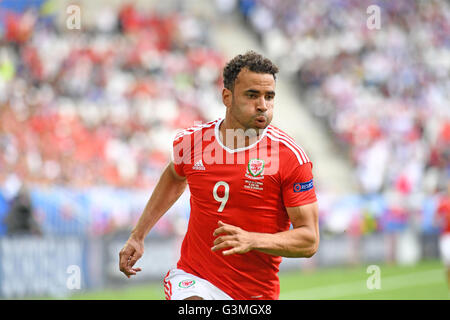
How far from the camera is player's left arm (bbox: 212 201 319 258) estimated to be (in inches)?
175

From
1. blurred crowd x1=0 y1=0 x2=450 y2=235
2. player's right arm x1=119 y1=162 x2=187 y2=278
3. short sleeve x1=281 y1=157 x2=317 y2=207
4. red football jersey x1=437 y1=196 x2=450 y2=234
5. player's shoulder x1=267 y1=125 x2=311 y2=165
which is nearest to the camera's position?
short sleeve x1=281 y1=157 x2=317 y2=207

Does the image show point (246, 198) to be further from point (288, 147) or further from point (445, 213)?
point (445, 213)

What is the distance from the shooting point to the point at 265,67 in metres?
4.91

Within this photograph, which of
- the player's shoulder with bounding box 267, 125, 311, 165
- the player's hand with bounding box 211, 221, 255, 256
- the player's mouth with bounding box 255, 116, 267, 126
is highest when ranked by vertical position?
the player's mouth with bounding box 255, 116, 267, 126

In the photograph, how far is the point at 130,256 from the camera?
5.44 m

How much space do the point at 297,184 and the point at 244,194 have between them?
37 cm

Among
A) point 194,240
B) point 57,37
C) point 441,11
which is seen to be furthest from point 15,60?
point 441,11

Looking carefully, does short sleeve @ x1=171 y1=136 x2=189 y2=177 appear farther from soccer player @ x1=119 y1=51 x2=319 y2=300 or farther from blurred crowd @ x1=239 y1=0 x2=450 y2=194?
blurred crowd @ x1=239 y1=0 x2=450 y2=194

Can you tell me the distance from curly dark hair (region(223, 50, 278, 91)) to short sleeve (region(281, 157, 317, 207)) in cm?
59

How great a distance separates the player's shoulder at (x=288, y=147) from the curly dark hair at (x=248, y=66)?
1.29 feet

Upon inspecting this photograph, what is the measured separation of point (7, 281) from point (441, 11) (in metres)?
20.3

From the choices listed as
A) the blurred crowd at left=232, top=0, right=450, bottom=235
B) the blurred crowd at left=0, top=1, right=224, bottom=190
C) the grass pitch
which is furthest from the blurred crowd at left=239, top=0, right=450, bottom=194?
the grass pitch

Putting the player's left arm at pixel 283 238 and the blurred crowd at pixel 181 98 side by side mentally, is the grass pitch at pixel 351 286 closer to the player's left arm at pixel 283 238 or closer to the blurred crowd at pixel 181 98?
the blurred crowd at pixel 181 98

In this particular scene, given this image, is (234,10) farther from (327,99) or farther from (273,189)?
(273,189)
